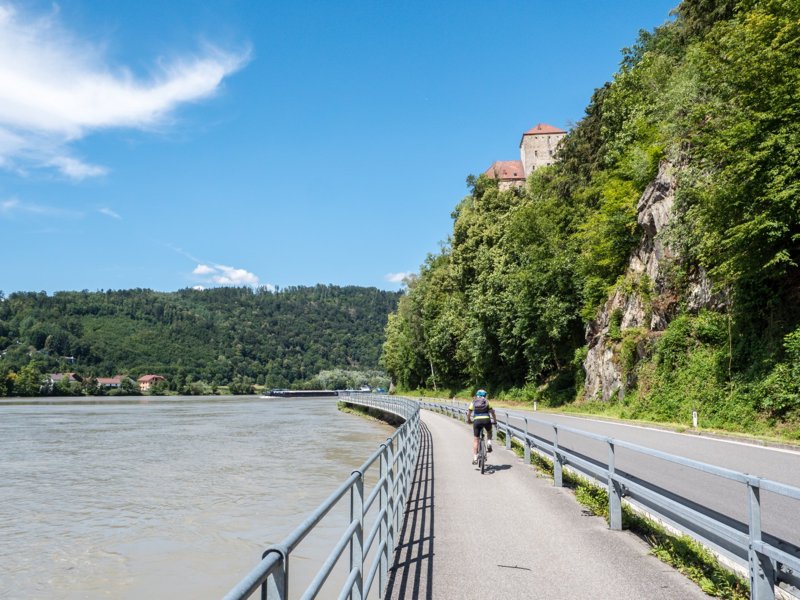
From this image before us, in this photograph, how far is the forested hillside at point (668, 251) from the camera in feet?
Answer: 59.3

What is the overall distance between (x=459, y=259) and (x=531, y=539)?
53.4 metres

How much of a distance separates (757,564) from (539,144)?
10284cm

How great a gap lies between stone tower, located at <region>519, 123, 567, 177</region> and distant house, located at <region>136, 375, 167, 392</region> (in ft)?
390

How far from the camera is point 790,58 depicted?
1805 centimetres

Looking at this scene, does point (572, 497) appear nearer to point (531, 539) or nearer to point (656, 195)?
point (531, 539)

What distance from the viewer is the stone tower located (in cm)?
10112

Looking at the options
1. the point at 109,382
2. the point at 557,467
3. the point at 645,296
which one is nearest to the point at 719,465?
the point at 557,467

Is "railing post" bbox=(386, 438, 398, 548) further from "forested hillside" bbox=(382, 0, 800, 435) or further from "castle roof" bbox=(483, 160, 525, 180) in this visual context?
"castle roof" bbox=(483, 160, 525, 180)

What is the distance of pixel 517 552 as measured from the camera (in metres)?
6.93

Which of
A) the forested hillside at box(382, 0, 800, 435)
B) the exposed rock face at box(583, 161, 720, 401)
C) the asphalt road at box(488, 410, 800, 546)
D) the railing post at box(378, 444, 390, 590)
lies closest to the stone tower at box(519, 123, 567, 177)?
the forested hillside at box(382, 0, 800, 435)

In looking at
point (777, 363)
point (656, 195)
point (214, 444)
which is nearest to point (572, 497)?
point (777, 363)

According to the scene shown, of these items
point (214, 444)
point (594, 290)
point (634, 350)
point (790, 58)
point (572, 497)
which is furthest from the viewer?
point (594, 290)

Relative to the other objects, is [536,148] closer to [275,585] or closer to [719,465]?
[719,465]

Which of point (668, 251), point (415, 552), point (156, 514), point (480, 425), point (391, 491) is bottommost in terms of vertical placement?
point (156, 514)
